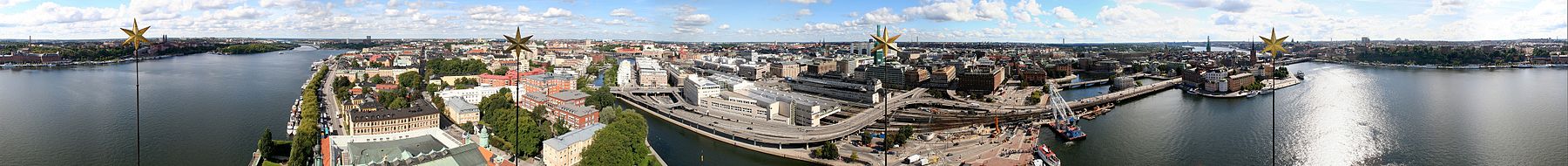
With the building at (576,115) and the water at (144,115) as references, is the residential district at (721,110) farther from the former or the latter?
the water at (144,115)

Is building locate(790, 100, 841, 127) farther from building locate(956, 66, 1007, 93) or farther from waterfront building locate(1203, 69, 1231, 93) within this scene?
waterfront building locate(1203, 69, 1231, 93)

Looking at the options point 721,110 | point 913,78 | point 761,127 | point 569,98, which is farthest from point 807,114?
point 913,78

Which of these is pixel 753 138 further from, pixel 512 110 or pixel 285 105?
pixel 285 105

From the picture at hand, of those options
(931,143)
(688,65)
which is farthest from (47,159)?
(688,65)

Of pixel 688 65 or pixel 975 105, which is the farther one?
pixel 688 65

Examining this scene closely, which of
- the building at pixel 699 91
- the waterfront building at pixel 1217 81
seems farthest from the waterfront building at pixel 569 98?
the waterfront building at pixel 1217 81
